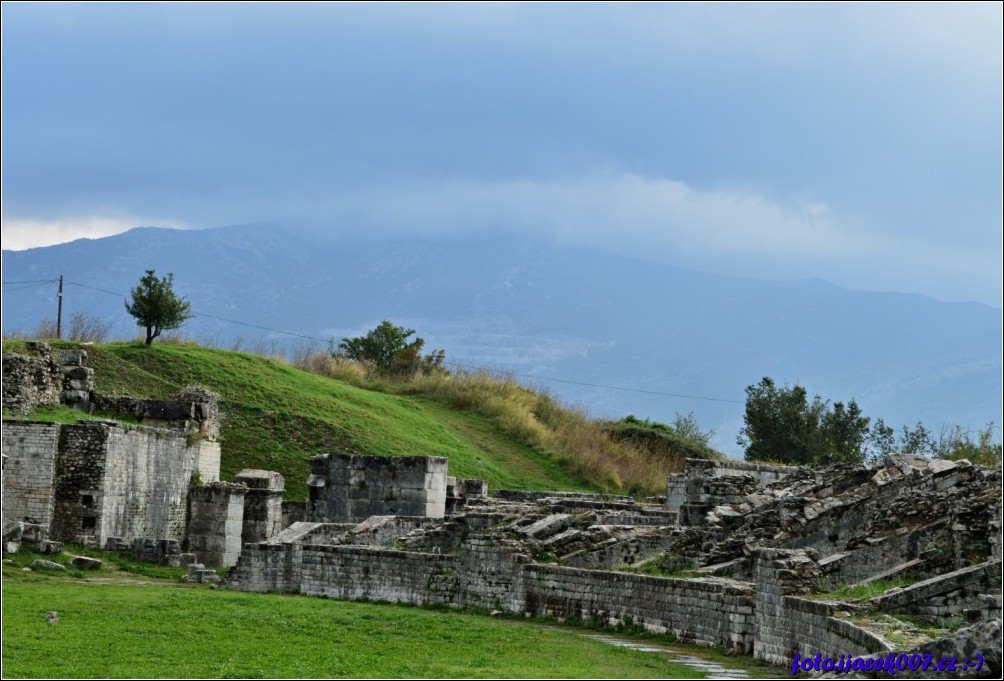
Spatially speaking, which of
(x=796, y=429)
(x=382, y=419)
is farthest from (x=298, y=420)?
(x=796, y=429)

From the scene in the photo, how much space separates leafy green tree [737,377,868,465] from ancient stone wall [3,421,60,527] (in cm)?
3430

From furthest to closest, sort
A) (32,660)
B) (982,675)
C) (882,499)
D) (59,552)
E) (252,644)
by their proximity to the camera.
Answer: (59,552)
(882,499)
(252,644)
(32,660)
(982,675)

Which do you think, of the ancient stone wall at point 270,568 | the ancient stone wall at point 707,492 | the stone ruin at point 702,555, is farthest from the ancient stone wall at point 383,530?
the ancient stone wall at point 707,492

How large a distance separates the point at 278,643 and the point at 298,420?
104 ft

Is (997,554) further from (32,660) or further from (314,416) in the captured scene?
(314,416)

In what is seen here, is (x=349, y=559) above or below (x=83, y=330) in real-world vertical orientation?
below

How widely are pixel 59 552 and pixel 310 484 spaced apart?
5.69 m

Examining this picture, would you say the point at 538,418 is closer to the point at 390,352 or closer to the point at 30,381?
the point at 390,352

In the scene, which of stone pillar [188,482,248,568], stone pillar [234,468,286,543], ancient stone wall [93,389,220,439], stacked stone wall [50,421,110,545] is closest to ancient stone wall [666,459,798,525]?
stone pillar [234,468,286,543]

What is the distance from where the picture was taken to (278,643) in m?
19.2

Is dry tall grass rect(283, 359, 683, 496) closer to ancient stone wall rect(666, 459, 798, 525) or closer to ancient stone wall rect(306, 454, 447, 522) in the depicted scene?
ancient stone wall rect(666, 459, 798, 525)

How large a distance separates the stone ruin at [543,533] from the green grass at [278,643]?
1.22m

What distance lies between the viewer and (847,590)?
1831 centimetres

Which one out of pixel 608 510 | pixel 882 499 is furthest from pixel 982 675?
pixel 608 510
